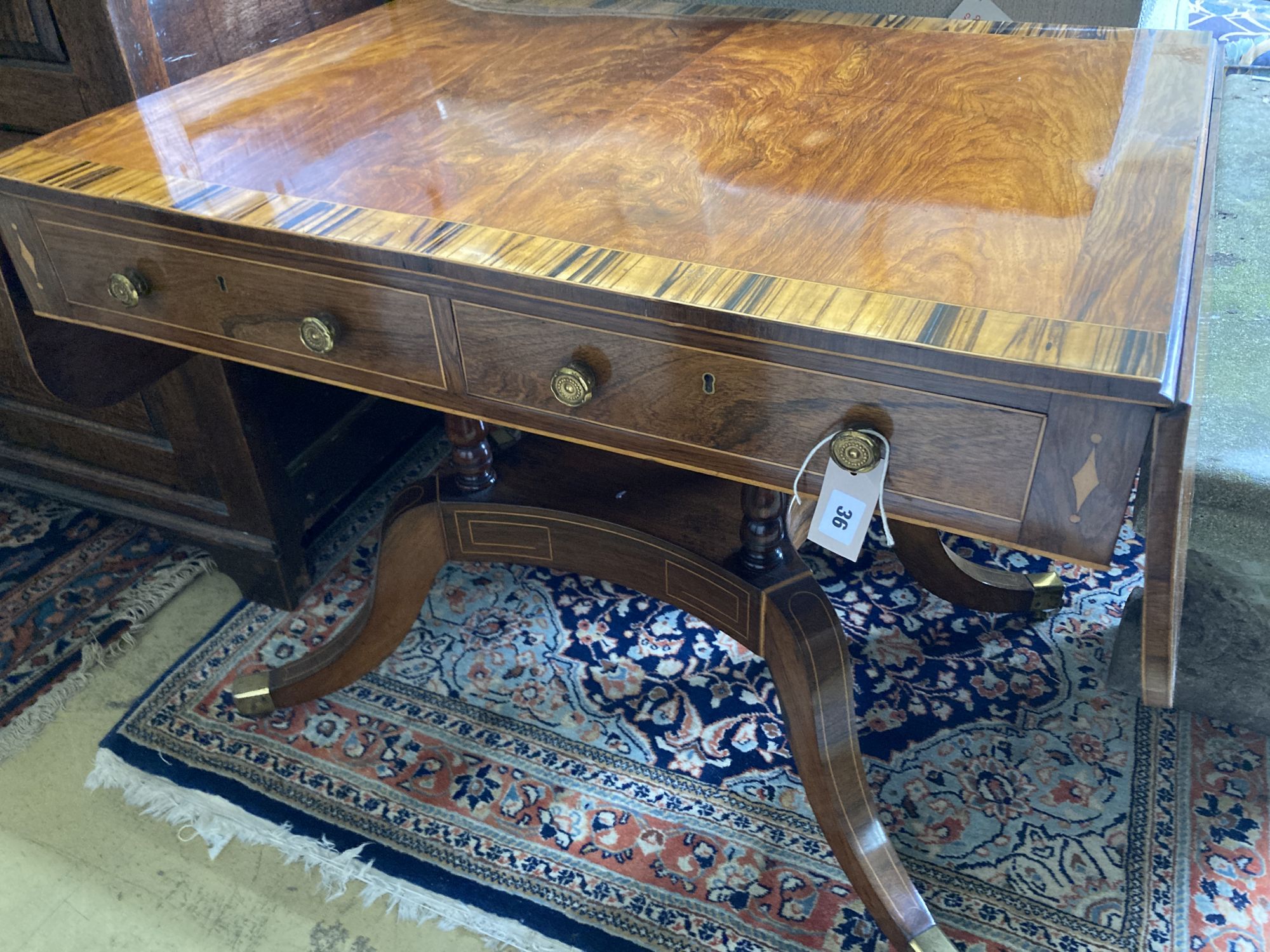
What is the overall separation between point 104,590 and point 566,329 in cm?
114

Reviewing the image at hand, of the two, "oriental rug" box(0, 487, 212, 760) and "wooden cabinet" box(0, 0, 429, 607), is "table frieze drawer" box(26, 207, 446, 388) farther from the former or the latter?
"oriental rug" box(0, 487, 212, 760)

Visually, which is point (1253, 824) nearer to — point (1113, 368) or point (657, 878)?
point (657, 878)

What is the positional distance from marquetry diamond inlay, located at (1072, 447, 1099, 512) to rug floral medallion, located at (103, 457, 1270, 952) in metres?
0.63

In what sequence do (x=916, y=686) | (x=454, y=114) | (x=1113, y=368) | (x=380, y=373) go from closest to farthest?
1. (x=1113, y=368)
2. (x=380, y=373)
3. (x=454, y=114)
4. (x=916, y=686)

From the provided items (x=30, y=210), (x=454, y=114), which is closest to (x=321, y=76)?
(x=454, y=114)

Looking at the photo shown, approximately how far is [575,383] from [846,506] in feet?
0.73

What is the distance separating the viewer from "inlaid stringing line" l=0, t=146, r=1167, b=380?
2.00 feet

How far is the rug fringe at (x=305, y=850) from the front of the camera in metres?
1.08

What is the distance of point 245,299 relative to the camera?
2.89 feet

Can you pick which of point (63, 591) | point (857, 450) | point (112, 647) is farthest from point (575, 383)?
point (63, 591)

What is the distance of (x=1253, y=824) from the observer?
114 cm

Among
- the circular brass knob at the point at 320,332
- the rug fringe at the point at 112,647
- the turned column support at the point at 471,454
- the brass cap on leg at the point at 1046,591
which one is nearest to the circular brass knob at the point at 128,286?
the circular brass knob at the point at 320,332

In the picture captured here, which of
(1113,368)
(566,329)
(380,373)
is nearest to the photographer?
(1113,368)

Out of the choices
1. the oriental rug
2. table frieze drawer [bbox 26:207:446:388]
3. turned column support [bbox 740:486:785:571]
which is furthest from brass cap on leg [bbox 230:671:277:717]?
turned column support [bbox 740:486:785:571]
